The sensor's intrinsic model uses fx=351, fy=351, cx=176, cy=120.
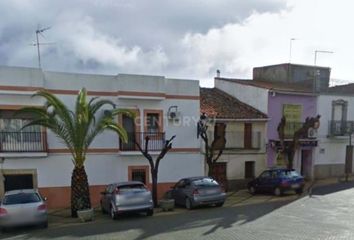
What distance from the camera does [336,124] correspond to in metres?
27.3

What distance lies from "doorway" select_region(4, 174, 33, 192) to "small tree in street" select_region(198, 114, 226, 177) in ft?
31.7

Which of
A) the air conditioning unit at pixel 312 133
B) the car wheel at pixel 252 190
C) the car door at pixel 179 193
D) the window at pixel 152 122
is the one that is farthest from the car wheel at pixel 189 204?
the air conditioning unit at pixel 312 133

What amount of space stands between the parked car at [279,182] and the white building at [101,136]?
380 centimetres

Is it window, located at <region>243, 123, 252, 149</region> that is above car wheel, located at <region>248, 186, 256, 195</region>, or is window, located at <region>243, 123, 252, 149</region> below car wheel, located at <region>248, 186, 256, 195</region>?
above

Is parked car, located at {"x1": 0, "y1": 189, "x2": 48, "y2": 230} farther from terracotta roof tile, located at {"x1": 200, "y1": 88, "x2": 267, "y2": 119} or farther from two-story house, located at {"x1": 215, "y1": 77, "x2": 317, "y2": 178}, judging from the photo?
two-story house, located at {"x1": 215, "y1": 77, "x2": 317, "y2": 178}

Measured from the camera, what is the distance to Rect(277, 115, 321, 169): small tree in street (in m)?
23.4

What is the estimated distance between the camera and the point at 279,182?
20.0 metres

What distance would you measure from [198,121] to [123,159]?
5.07 m

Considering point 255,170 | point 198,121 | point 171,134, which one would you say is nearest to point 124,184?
point 171,134

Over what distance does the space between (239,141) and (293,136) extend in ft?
13.6

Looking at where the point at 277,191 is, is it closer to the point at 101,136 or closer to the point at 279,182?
the point at 279,182

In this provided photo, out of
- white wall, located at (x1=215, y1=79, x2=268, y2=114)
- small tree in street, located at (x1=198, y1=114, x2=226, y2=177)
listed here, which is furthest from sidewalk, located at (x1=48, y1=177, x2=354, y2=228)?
white wall, located at (x1=215, y1=79, x2=268, y2=114)

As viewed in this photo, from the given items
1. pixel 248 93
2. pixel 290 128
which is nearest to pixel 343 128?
pixel 290 128

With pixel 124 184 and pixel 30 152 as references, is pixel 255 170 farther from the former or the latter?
pixel 30 152
